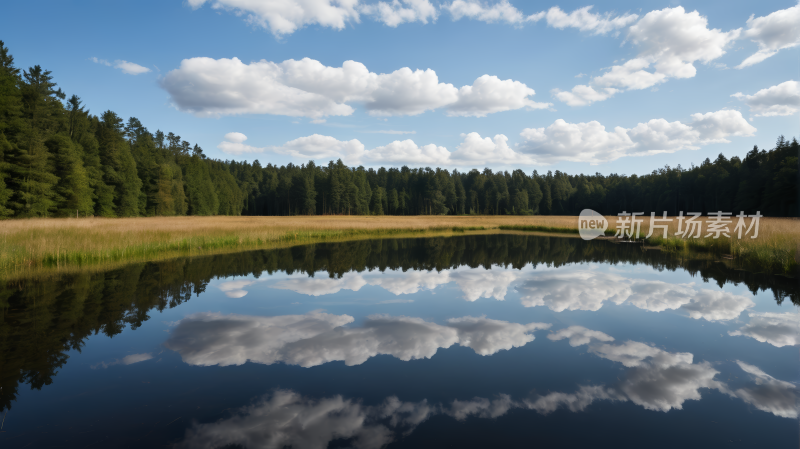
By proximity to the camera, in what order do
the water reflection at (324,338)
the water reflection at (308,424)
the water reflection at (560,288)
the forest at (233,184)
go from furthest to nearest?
the forest at (233,184), the water reflection at (560,288), the water reflection at (324,338), the water reflection at (308,424)

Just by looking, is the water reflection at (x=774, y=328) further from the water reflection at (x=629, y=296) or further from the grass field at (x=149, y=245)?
the grass field at (x=149, y=245)

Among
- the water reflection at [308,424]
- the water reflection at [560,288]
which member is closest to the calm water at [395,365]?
the water reflection at [308,424]

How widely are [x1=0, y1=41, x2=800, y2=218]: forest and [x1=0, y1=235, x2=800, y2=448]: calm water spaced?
36638 millimetres

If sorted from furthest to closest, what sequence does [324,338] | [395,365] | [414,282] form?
→ 1. [414,282]
2. [324,338]
3. [395,365]

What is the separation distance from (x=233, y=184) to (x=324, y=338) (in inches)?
3858

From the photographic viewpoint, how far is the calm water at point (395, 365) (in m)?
4.02

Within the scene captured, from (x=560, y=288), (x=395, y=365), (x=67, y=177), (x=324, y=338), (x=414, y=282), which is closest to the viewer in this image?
(x=395, y=365)

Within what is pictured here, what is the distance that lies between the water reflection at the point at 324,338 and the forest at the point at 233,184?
3793 centimetres

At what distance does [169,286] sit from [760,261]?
→ 77.4ft

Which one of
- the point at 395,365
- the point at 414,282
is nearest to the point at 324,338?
the point at 395,365

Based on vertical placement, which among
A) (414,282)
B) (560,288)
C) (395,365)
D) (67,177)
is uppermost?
(67,177)

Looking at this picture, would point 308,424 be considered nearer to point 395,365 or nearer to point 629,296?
point 395,365

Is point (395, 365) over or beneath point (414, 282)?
over

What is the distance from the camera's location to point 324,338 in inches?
276
